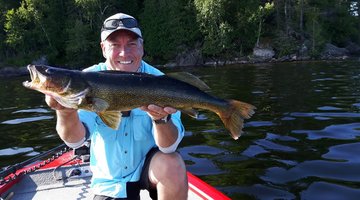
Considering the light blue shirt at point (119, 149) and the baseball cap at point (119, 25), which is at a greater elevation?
the baseball cap at point (119, 25)

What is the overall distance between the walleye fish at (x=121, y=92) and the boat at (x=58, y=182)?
148cm

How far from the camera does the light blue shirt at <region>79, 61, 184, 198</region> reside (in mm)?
4113

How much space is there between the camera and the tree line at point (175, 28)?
52969mm

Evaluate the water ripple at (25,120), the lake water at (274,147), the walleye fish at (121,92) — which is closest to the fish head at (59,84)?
the walleye fish at (121,92)

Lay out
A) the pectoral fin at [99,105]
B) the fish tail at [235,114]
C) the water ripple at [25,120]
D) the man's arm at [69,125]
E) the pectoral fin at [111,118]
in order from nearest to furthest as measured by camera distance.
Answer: the pectoral fin at [99,105]
the pectoral fin at [111,118]
the man's arm at [69,125]
the fish tail at [235,114]
the water ripple at [25,120]

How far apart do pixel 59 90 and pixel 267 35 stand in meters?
55.1

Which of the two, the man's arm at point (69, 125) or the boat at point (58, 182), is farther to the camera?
the boat at point (58, 182)

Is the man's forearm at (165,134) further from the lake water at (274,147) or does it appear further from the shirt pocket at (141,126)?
the lake water at (274,147)

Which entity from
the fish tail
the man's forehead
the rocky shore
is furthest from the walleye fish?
the rocky shore

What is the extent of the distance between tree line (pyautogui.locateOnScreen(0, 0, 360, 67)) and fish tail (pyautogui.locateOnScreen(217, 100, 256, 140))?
47767mm

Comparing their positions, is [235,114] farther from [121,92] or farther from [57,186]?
[57,186]

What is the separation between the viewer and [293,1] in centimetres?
5812

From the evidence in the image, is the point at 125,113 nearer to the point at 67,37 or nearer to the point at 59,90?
the point at 59,90

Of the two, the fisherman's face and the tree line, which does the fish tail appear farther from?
the tree line
